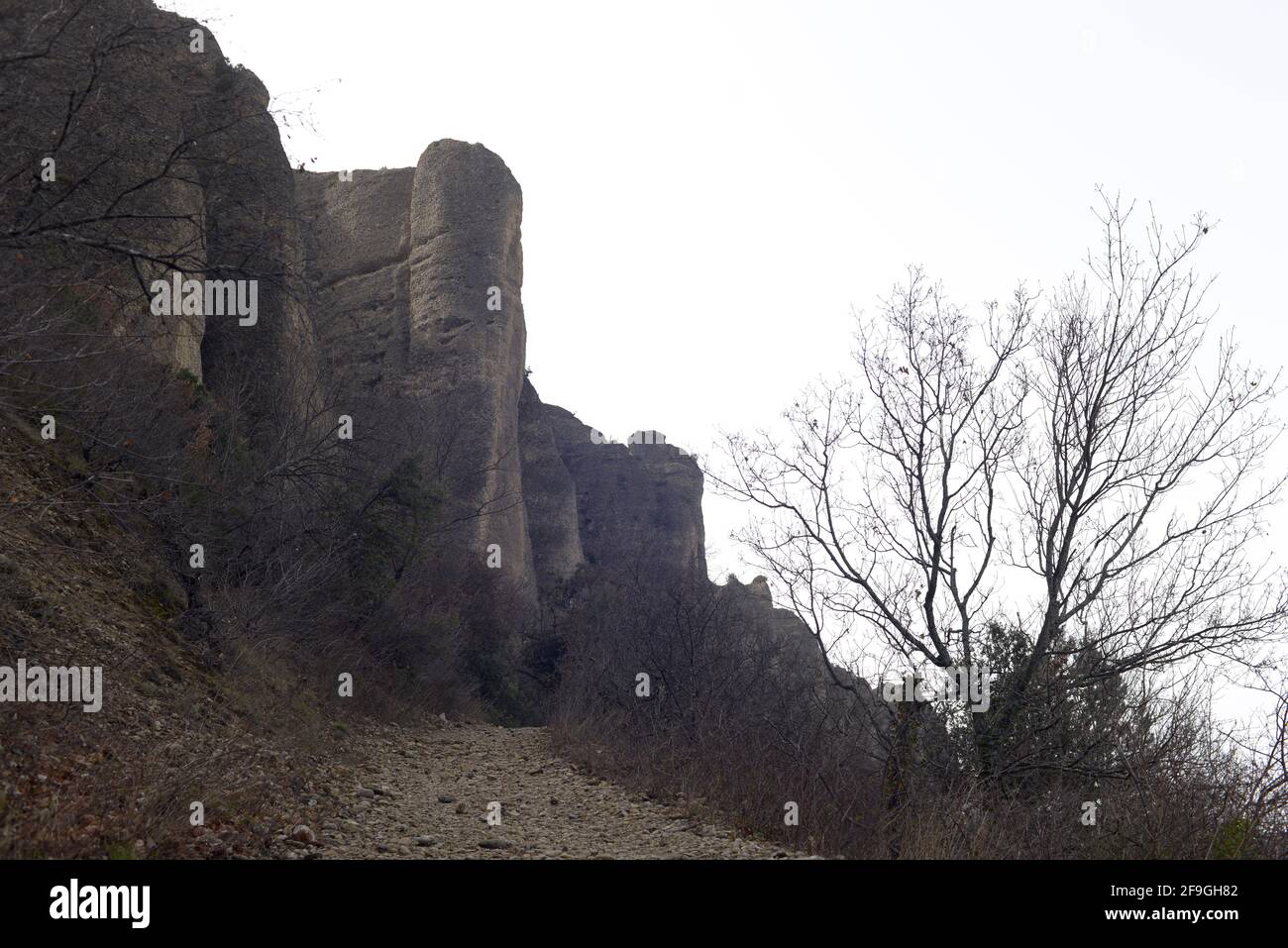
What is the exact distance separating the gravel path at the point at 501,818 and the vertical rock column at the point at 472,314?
1647 centimetres

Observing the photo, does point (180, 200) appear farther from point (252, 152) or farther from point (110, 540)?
point (110, 540)

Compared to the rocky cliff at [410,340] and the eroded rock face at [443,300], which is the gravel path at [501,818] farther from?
the eroded rock face at [443,300]

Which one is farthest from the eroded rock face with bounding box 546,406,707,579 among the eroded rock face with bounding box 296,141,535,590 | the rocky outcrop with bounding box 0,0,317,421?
the rocky outcrop with bounding box 0,0,317,421

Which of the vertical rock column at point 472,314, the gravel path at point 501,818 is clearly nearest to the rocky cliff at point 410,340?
the vertical rock column at point 472,314

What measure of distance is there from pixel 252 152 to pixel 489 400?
10719 mm

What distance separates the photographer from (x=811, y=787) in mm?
8094

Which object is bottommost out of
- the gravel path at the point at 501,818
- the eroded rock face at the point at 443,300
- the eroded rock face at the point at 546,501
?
the gravel path at the point at 501,818

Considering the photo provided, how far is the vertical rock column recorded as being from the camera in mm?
27500

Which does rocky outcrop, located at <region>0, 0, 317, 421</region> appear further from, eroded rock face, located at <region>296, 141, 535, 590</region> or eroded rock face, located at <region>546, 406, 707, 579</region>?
eroded rock face, located at <region>546, 406, 707, 579</region>

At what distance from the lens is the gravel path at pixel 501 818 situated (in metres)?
6.30

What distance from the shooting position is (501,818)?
25.3 feet

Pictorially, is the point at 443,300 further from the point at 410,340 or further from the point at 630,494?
the point at 630,494

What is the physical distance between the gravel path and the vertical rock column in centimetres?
1647

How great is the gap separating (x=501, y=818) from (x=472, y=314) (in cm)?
2217
